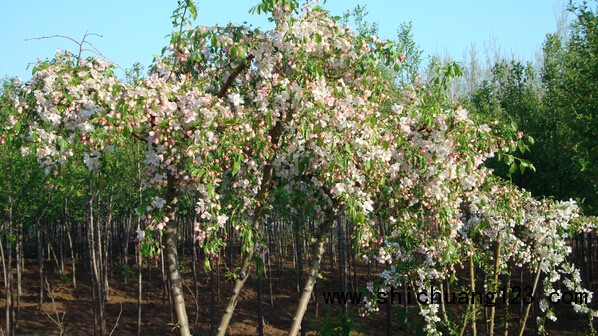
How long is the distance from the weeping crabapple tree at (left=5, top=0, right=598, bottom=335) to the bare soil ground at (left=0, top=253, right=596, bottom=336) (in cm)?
740

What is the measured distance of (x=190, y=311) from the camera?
18.8 metres

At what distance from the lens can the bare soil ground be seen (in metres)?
16.8

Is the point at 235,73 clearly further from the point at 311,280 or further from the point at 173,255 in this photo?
the point at 311,280

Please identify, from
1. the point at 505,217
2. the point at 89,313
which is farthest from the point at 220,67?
the point at 89,313

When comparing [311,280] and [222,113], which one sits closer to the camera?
[222,113]

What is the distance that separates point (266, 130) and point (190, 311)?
45.1 feet

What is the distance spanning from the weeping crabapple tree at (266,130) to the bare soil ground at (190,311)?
7.40m

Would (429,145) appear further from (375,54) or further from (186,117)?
(186,117)

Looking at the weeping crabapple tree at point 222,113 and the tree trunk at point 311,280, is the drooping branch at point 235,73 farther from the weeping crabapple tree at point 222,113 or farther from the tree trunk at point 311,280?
the tree trunk at point 311,280

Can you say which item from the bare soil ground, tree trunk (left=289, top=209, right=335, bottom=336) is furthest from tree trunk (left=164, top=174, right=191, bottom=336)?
the bare soil ground

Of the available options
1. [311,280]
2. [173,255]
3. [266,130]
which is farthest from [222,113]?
[311,280]

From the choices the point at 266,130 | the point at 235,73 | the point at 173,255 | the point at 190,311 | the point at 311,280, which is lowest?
the point at 190,311

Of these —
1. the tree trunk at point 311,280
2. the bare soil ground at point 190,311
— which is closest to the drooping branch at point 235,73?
the tree trunk at point 311,280

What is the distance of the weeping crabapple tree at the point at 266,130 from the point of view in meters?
5.60
